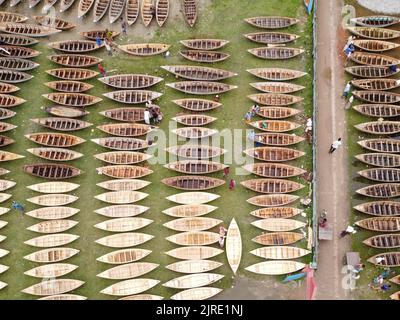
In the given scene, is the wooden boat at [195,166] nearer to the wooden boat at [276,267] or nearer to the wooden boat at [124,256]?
the wooden boat at [124,256]

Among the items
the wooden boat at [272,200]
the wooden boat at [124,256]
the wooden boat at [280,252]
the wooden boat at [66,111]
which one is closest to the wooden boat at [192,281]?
the wooden boat at [124,256]

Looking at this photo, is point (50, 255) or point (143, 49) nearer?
point (50, 255)

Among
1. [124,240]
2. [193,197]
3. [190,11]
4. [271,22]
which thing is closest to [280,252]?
[193,197]

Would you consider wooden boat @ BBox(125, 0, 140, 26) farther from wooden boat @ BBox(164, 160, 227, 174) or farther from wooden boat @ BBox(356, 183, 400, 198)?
wooden boat @ BBox(356, 183, 400, 198)

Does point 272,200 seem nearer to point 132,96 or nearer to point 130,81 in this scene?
point 132,96

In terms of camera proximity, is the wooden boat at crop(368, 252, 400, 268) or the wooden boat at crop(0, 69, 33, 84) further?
the wooden boat at crop(0, 69, 33, 84)

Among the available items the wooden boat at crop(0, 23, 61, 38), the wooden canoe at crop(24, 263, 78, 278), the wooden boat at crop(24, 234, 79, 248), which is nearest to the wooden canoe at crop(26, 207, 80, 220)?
the wooden boat at crop(24, 234, 79, 248)
